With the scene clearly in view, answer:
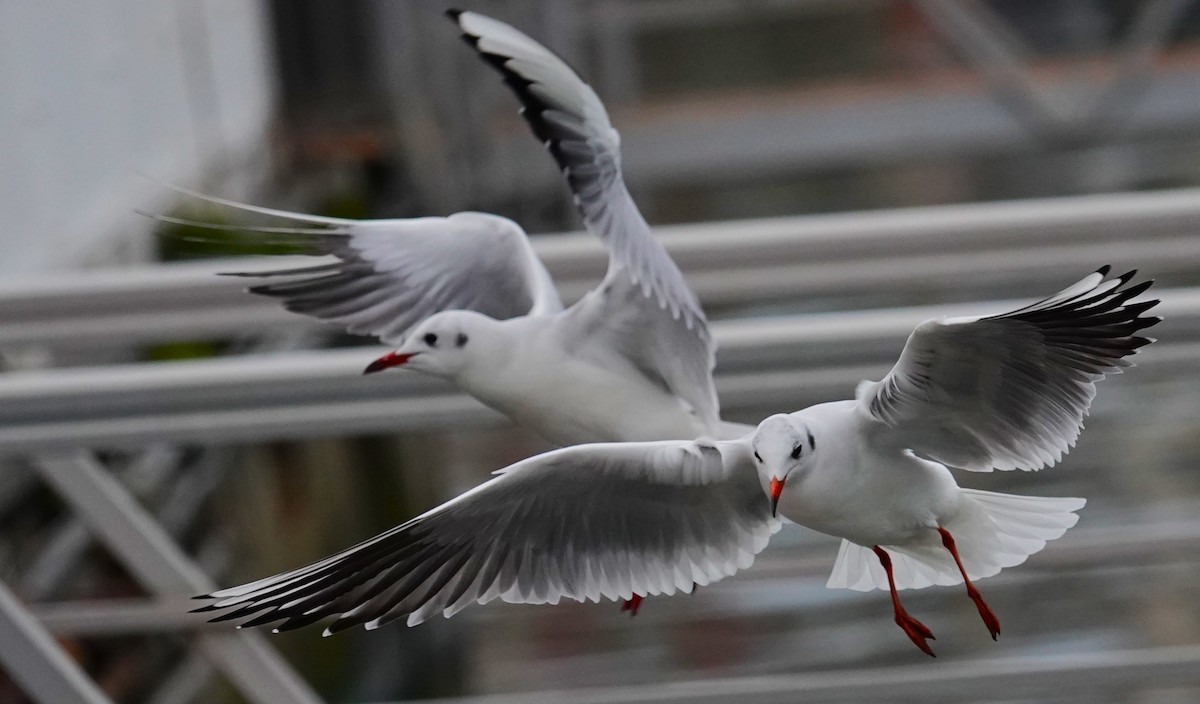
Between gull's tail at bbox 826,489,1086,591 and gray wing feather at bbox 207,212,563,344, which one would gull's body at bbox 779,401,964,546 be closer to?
gull's tail at bbox 826,489,1086,591

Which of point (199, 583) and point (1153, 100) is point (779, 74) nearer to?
point (1153, 100)

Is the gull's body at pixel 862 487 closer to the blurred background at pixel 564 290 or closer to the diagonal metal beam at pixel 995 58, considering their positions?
the blurred background at pixel 564 290

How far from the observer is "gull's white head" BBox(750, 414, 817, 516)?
0.43 m

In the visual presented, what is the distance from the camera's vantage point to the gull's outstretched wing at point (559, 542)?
490 millimetres

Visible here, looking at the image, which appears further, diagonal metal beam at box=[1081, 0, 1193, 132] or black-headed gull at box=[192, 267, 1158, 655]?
diagonal metal beam at box=[1081, 0, 1193, 132]

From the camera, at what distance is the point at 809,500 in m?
0.46

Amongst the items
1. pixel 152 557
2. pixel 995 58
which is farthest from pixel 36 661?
pixel 995 58

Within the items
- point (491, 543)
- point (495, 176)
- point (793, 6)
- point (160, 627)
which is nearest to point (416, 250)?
point (491, 543)

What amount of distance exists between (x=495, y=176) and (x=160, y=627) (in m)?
2.33

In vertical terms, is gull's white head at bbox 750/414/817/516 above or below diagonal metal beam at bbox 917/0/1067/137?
above

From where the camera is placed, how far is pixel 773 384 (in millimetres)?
908

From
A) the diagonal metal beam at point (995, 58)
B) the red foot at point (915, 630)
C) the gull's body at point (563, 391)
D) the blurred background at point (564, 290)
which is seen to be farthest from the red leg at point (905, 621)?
the diagonal metal beam at point (995, 58)

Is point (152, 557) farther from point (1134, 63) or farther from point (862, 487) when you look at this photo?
point (1134, 63)

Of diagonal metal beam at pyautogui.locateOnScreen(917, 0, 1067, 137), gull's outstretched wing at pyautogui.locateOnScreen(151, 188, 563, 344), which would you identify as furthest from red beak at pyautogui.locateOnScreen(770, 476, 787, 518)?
diagonal metal beam at pyautogui.locateOnScreen(917, 0, 1067, 137)
